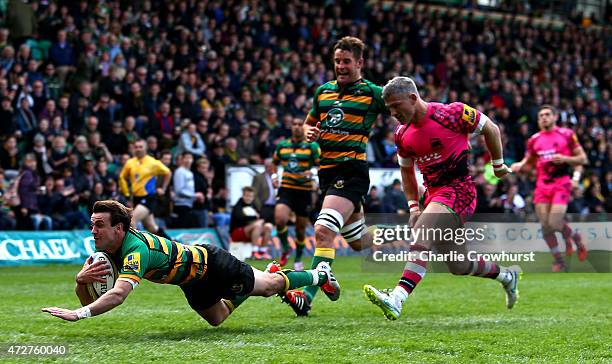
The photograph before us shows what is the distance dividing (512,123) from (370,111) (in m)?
18.5

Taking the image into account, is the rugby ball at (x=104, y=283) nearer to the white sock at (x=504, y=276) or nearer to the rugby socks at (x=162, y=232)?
the white sock at (x=504, y=276)

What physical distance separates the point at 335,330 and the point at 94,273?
76.3 inches

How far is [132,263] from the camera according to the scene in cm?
620

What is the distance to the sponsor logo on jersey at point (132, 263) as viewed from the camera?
6.20 metres

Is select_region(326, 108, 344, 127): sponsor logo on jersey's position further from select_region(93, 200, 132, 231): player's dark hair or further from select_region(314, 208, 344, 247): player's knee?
select_region(93, 200, 132, 231): player's dark hair

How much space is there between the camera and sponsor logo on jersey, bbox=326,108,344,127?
28.4 feet

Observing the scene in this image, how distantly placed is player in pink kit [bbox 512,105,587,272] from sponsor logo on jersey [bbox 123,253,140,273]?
29.0ft

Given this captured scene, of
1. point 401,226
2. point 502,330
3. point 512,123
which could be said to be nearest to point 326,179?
point 502,330

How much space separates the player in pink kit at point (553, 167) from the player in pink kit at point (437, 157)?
6.09m

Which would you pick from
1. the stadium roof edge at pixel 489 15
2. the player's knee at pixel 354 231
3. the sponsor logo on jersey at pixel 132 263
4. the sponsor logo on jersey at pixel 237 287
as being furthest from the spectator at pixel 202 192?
the stadium roof edge at pixel 489 15

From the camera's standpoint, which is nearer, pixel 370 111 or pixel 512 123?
pixel 370 111

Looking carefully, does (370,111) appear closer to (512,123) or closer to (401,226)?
(401,226)

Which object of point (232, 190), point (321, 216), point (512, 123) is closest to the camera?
point (321, 216)

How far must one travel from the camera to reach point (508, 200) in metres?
21.5
